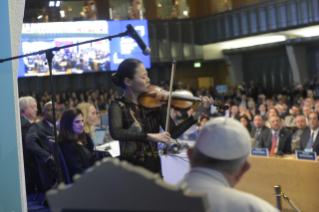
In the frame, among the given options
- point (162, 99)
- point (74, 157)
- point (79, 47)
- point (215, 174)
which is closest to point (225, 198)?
point (215, 174)

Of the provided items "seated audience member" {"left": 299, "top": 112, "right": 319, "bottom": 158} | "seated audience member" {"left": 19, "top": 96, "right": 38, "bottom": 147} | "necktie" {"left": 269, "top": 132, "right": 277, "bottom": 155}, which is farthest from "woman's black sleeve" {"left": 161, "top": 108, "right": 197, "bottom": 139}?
"necktie" {"left": 269, "top": 132, "right": 277, "bottom": 155}

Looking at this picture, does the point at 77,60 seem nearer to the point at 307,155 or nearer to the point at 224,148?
the point at 307,155

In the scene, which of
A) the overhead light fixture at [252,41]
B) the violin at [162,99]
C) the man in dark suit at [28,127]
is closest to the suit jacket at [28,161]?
the man in dark suit at [28,127]

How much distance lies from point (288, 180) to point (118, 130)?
2148mm

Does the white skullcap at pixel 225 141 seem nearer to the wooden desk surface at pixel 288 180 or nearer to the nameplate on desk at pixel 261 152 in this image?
the wooden desk surface at pixel 288 180

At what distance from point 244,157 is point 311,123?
4685mm

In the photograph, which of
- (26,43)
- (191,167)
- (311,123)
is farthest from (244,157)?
(26,43)

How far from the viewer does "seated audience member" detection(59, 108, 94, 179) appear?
3008 mm

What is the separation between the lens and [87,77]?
727 inches

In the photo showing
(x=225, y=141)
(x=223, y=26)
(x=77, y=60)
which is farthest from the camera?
(x=223, y=26)

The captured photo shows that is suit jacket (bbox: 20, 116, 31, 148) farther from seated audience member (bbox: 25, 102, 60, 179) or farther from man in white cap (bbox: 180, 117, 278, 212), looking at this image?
man in white cap (bbox: 180, 117, 278, 212)

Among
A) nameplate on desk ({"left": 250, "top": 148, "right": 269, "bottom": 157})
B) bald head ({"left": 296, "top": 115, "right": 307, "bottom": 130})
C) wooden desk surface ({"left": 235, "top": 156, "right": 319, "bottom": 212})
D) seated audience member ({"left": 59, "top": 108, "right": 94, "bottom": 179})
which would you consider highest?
seated audience member ({"left": 59, "top": 108, "right": 94, "bottom": 179})

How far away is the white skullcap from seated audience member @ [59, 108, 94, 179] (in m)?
2.28

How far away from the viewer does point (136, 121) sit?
6.78ft
